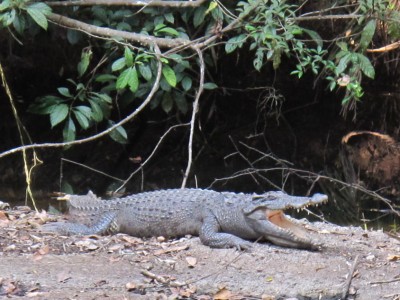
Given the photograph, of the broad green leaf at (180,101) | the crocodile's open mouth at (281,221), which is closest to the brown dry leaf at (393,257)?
the crocodile's open mouth at (281,221)

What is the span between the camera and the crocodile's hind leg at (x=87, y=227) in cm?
565

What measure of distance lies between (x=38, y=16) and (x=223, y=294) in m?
3.26

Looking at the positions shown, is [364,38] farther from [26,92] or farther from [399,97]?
[26,92]

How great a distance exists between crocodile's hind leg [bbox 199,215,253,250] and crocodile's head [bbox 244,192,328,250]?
0.15 meters

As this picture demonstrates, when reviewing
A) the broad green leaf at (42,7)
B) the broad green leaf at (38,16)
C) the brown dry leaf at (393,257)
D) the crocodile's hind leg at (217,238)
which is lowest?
the brown dry leaf at (393,257)

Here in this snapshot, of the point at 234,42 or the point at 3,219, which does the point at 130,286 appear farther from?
the point at 234,42

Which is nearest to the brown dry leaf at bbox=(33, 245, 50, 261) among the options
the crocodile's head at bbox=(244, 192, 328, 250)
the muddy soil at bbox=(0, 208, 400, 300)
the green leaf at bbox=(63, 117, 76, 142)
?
the muddy soil at bbox=(0, 208, 400, 300)

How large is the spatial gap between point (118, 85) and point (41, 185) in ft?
8.56

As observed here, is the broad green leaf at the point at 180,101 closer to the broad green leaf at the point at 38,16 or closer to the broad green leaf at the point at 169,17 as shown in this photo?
the broad green leaf at the point at 169,17

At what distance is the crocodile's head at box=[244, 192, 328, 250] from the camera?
510cm

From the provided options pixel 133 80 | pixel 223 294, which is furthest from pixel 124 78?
pixel 223 294

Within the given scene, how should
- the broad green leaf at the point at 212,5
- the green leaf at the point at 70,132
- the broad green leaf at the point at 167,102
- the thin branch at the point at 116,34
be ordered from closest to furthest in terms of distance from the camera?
the broad green leaf at the point at 212,5 → the thin branch at the point at 116,34 → the green leaf at the point at 70,132 → the broad green leaf at the point at 167,102

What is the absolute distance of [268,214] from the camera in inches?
208

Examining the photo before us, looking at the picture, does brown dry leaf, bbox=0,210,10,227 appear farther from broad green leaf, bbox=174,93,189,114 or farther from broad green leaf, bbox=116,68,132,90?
broad green leaf, bbox=174,93,189,114
